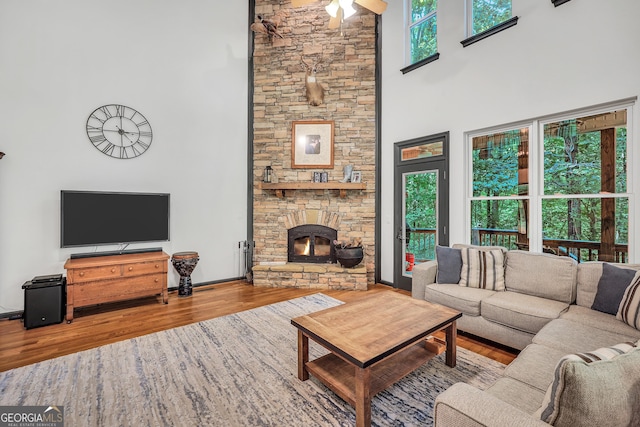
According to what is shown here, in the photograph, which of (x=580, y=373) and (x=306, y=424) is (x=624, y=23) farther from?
(x=306, y=424)

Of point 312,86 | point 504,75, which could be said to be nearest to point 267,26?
point 312,86

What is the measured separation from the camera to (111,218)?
11.9ft

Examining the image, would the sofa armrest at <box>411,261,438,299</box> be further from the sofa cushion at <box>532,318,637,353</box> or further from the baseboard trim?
the baseboard trim

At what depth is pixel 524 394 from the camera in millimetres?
1324

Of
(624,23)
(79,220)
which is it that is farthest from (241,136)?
(624,23)

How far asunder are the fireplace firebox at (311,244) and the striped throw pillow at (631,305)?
3418 millimetres

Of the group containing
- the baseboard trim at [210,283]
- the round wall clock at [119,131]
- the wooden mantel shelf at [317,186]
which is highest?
the round wall clock at [119,131]

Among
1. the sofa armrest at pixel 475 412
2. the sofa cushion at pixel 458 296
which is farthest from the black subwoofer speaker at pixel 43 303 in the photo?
the sofa cushion at pixel 458 296

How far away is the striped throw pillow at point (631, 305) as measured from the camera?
6.42ft

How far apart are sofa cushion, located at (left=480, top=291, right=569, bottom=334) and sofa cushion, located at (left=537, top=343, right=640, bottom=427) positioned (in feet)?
5.25

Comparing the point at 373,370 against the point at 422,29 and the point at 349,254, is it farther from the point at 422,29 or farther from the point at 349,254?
the point at 422,29

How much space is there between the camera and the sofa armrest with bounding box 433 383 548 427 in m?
0.88

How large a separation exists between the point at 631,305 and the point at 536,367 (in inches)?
44.6

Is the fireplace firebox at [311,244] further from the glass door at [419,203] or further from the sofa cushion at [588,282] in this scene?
the sofa cushion at [588,282]
